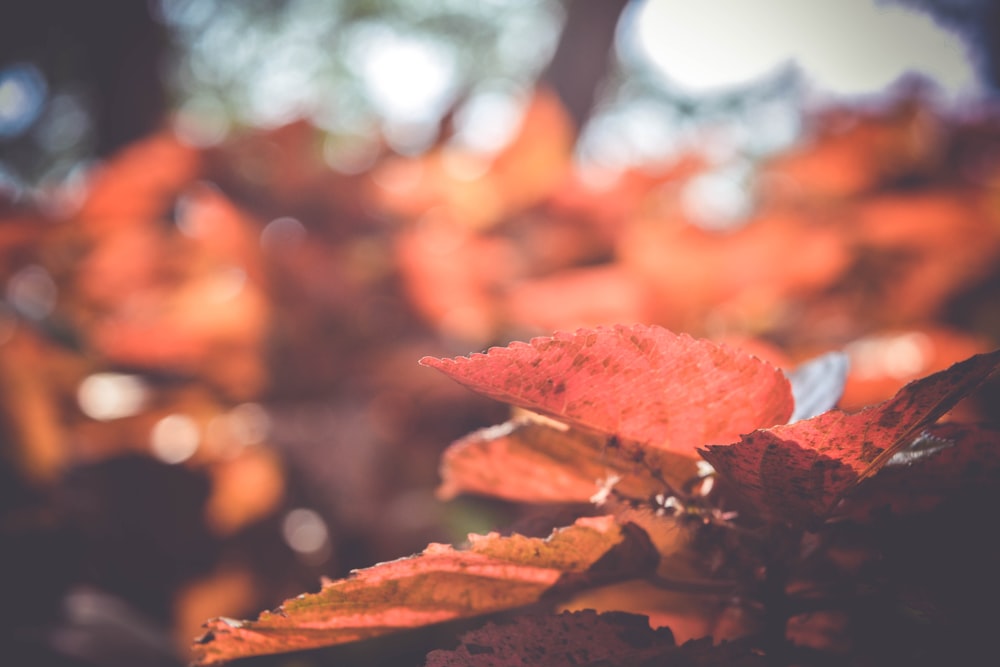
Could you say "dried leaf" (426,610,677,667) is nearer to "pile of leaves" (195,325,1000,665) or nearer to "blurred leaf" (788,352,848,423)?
"pile of leaves" (195,325,1000,665)

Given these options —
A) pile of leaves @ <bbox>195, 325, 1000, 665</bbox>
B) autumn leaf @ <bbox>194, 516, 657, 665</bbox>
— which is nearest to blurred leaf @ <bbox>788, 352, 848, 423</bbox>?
pile of leaves @ <bbox>195, 325, 1000, 665</bbox>

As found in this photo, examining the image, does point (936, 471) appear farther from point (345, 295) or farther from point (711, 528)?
point (345, 295)

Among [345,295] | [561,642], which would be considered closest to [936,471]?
[561,642]

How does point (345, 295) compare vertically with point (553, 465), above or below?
above

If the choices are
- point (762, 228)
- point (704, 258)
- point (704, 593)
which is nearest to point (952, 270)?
point (762, 228)

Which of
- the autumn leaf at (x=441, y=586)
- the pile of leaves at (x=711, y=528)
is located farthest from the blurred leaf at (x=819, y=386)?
the autumn leaf at (x=441, y=586)

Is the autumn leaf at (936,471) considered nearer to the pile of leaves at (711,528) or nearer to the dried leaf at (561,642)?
the pile of leaves at (711,528)

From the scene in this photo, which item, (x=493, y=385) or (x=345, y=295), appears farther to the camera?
(x=345, y=295)
